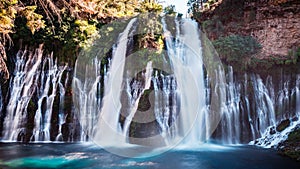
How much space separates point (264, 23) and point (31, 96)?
40.2ft

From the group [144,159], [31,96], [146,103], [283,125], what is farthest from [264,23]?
[31,96]

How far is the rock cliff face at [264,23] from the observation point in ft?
41.9

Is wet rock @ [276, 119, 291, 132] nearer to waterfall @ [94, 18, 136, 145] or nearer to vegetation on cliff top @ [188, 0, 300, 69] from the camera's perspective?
vegetation on cliff top @ [188, 0, 300, 69]

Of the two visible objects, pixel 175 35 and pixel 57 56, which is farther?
pixel 175 35

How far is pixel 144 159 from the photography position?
8047 mm

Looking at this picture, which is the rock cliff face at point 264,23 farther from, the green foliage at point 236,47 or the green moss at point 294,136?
the green moss at point 294,136

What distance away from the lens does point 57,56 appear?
42.4ft

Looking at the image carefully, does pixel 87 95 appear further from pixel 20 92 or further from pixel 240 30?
pixel 240 30

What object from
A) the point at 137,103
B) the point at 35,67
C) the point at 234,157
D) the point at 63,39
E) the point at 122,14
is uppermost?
the point at 122,14

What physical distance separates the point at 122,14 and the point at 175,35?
131 inches

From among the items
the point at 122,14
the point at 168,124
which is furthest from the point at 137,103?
the point at 122,14

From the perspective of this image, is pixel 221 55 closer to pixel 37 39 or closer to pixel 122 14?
pixel 122 14

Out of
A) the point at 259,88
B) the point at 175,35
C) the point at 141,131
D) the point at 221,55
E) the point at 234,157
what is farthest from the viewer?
the point at 175,35

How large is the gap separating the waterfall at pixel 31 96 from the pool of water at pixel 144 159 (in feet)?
4.95
